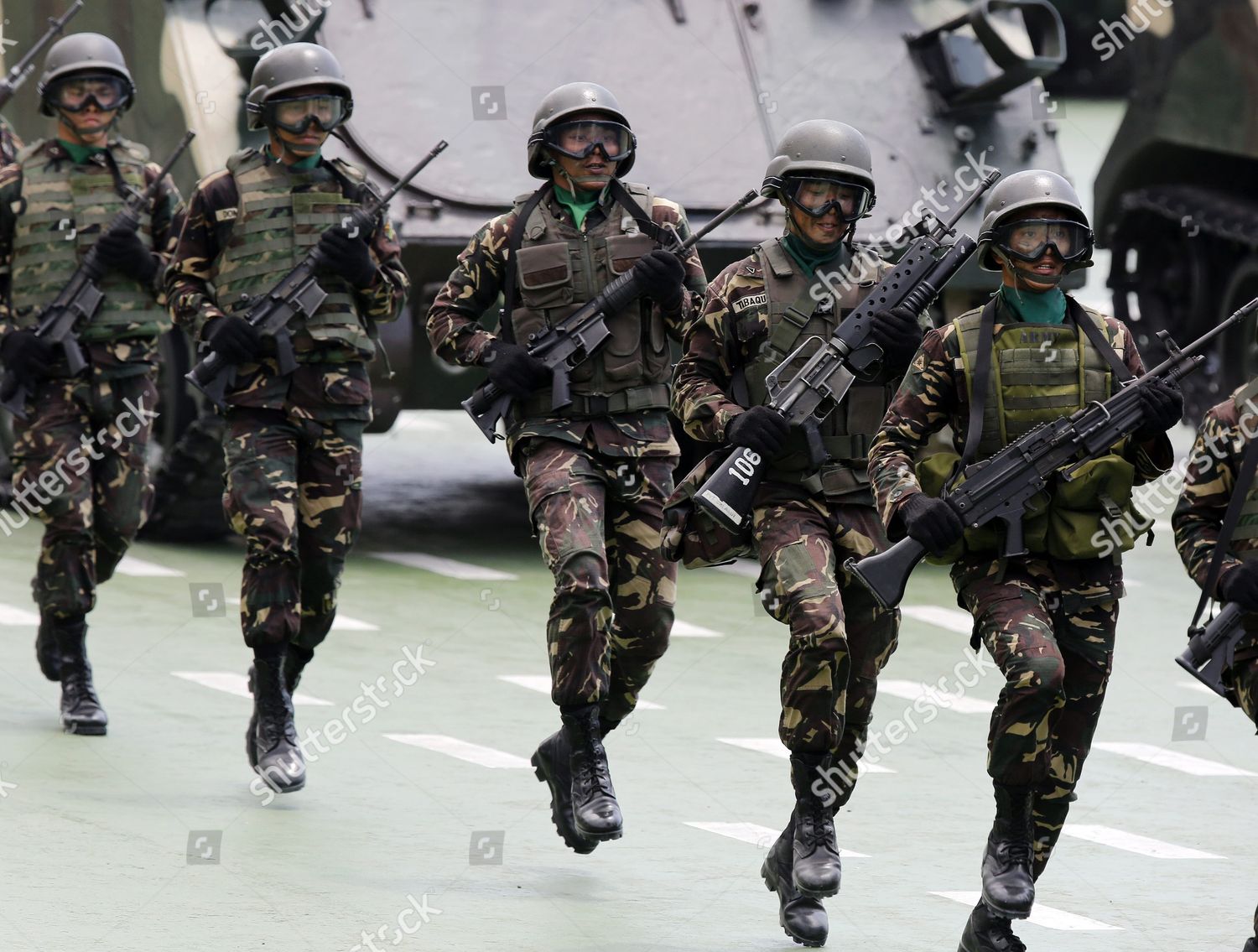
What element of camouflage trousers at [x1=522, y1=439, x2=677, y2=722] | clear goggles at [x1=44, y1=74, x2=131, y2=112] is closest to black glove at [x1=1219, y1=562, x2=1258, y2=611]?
camouflage trousers at [x1=522, y1=439, x2=677, y2=722]

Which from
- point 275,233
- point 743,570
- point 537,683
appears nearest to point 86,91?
point 275,233

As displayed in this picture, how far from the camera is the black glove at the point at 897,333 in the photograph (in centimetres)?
746

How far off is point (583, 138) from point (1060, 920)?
8.80 feet

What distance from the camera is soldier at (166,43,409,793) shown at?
888cm

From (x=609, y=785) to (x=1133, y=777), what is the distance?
2.65 m

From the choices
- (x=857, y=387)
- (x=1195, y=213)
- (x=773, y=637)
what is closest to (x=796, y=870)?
(x=857, y=387)

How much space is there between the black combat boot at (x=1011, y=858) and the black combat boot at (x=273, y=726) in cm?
277

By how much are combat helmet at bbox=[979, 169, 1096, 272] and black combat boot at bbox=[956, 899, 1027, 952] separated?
5.51 feet

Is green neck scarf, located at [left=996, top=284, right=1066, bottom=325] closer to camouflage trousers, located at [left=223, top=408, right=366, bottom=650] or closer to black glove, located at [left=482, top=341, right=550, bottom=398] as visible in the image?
black glove, located at [left=482, top=341, right=550, bottom=398]

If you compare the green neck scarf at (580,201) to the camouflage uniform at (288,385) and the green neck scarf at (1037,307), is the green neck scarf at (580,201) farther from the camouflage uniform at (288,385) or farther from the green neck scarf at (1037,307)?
the green neck scarf at (1037,307)

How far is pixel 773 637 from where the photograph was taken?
12.1 metres

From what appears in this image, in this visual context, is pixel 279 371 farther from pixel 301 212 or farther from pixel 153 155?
pixel 153 155
